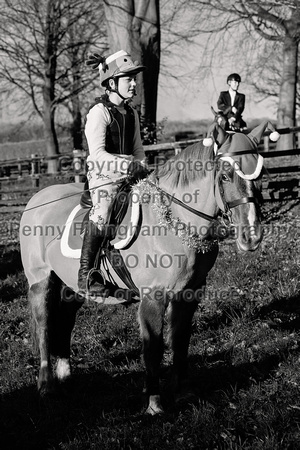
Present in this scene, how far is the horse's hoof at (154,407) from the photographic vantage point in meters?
4.54

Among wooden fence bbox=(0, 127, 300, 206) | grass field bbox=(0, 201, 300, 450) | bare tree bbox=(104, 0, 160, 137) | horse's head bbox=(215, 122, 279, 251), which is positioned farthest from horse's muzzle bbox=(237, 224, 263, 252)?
bare tree bbox=(104, 0, 160, 137)

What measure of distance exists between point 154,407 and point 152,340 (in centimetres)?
54

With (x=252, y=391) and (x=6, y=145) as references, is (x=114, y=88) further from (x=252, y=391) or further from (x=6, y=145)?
(x=6, y=145)

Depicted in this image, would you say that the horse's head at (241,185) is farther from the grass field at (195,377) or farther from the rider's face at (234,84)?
the rider's face at (234,84)

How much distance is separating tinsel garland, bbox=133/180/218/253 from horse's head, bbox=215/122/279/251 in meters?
0.35

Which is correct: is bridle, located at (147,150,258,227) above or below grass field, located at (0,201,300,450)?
above

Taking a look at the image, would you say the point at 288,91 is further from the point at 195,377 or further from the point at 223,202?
the point at 223,202

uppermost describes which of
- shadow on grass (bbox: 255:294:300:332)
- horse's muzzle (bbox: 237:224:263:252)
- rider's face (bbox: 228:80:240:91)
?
rider's face (bbox: 228:80:240:91)

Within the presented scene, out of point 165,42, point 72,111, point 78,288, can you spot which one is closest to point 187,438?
point 78,288

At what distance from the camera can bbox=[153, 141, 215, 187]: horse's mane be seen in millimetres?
4379

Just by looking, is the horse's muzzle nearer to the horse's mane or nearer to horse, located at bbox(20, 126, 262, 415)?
horse, located at bbox(20, 126, 262, 415)

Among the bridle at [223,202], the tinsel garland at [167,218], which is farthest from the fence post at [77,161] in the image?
the bridle at [223,202]

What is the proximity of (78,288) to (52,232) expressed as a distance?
0.68 meters

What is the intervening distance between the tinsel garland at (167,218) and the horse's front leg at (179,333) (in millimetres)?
493
